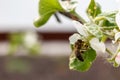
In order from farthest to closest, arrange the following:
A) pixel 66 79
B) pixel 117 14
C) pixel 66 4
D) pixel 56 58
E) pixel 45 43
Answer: pixel 45 43 → pixel 56 58 → pixel 66 79 → pixel 66 4 → pixel 117 14

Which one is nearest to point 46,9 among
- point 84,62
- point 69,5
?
point 69,5

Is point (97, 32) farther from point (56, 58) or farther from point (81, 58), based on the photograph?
point (56, 58)

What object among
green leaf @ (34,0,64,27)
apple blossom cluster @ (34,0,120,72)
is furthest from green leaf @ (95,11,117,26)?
green leaf @ (34,0,64,27)

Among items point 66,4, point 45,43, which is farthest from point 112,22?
point 45,43

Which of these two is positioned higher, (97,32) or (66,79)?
(97,32)

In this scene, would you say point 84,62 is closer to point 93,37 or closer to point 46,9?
point 93,37

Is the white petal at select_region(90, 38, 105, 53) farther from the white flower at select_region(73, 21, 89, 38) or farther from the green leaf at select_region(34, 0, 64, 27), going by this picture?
the green leaf at select_region(34, 0, 64, 27)

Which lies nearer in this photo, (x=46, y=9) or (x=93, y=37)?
(x=93, y=37)
